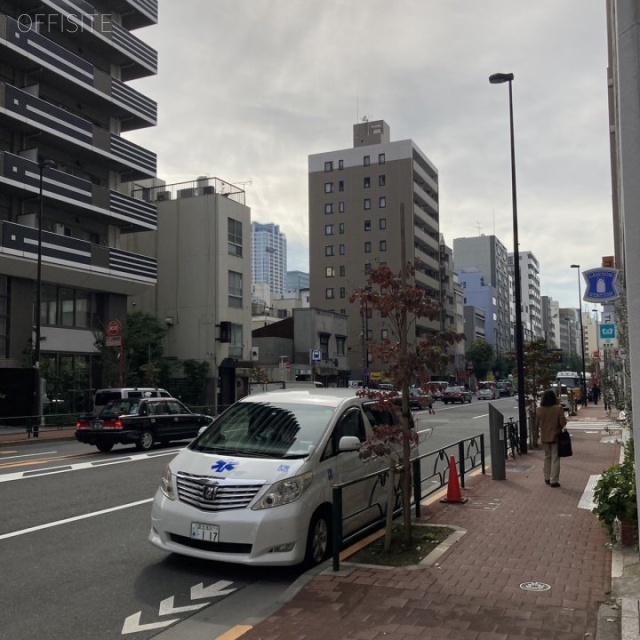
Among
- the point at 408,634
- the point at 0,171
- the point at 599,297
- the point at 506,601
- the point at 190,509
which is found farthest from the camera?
the point at 0,171

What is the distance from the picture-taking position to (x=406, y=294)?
284 inches

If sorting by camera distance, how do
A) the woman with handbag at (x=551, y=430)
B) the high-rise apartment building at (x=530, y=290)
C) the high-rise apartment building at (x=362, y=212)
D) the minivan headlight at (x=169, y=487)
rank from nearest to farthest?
the minivan headlight at (x=169, y=487), the woman with handbag at (x=551, y=430), the high-rise apartment building at (x=362, y=212), the high-rise apartment building at (x=530, y=290)

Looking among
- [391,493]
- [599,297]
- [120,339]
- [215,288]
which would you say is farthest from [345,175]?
[391,493]

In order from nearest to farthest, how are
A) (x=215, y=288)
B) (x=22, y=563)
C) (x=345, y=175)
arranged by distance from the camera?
(x=22, y=563)
(x=215, y=288)
(x=345, y=175)

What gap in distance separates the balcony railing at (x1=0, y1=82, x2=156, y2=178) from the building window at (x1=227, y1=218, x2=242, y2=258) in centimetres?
832

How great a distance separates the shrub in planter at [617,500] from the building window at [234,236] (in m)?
42.6

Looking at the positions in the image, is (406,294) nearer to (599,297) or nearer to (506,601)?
(506,601)

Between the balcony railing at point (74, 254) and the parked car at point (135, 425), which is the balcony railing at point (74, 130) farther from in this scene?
the parked car at point (135, 425)

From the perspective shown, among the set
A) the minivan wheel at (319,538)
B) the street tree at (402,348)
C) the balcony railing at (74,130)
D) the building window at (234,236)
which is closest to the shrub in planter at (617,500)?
the street tree at (402,348)

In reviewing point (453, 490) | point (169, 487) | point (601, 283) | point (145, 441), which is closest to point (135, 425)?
point (145, 441)

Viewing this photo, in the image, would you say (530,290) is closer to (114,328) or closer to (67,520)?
(114,328)

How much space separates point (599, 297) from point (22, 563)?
10.2m

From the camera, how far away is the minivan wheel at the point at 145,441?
19.1 metres

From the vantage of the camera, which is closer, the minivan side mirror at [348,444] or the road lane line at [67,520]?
the minivan side mirror at [348,444]
